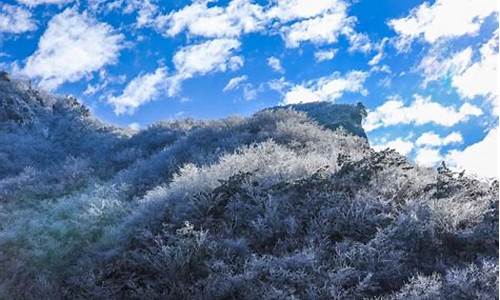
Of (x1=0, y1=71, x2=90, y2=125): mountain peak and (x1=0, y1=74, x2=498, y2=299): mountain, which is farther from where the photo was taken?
(x1=0, y1=71, x2=90, y2=125): mountain peak

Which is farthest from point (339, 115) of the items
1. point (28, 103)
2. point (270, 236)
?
point (270, 236)

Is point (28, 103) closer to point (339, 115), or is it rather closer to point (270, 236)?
point (339, 115)

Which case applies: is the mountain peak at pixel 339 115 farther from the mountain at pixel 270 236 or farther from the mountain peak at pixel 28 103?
the mountain peak at pixel 28 103

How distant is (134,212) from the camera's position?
37.4ft

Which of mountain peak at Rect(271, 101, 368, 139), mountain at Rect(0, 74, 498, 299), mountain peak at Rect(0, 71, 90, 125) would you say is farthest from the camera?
mountain peak at Rect(0, 71, 90, 125)

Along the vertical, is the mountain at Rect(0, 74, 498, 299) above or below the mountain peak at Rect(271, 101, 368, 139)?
below

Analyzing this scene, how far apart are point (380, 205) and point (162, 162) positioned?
8.89 m

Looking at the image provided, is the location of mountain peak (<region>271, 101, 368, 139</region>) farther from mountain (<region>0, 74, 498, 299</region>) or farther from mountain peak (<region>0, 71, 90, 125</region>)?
mountain peak (<region>0, 71, 90, 125</region>)

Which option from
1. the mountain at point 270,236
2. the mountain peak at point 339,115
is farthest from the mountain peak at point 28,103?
the mountain at point 270,236

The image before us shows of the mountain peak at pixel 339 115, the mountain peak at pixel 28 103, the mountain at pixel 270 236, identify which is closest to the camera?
the mountain at pixel 270 236

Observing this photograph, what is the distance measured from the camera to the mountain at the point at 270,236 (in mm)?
8297

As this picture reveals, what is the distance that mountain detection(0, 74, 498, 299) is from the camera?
8297 mm

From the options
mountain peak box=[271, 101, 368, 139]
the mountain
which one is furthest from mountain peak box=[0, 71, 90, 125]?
the mountain

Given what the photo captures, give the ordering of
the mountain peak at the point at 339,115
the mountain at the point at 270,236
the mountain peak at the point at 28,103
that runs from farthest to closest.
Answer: the mountain peak at the point at 28,103 < the mountain peak at the point at 339,115 < the mountain at the point at 270,236
